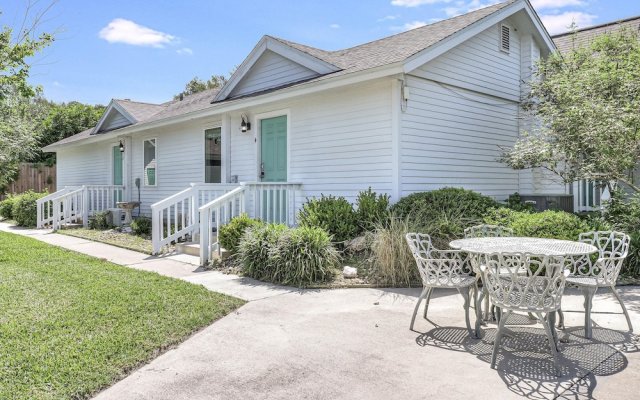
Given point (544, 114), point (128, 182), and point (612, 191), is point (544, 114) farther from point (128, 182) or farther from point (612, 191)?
point (128, 182)

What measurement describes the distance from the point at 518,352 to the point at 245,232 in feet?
14.7

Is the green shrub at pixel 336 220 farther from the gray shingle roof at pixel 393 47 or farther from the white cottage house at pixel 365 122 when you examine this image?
the gray shingle roof at pixel 393 47

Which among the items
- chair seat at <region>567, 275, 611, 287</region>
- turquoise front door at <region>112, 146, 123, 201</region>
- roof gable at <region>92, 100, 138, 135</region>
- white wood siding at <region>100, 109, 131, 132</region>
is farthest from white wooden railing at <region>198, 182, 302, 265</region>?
white wood siding at <region>100, 109, 131, 132</region>

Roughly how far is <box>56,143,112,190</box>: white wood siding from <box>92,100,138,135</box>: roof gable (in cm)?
61

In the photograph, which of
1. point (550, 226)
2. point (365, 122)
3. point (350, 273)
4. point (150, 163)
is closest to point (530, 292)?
point (350, 273)

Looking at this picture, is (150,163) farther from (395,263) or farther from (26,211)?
(395,263)

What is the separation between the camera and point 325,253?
20.3ft

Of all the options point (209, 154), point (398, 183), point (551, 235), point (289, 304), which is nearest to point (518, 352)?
point (289, 304)

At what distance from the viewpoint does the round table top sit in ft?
11.7

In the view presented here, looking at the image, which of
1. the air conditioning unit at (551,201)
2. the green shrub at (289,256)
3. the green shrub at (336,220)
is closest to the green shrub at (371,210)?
the green shrub at (336,220)

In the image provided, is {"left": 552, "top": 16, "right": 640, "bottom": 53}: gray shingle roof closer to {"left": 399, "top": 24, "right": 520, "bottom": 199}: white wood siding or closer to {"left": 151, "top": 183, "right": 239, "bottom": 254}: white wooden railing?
{"left": 399, "top": 24, "right": 520, "bottom": 199}: white wood siding

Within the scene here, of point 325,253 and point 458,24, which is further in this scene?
point 458,24

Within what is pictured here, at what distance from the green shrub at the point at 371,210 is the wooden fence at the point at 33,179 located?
1948 cm

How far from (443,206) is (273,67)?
5.39m
